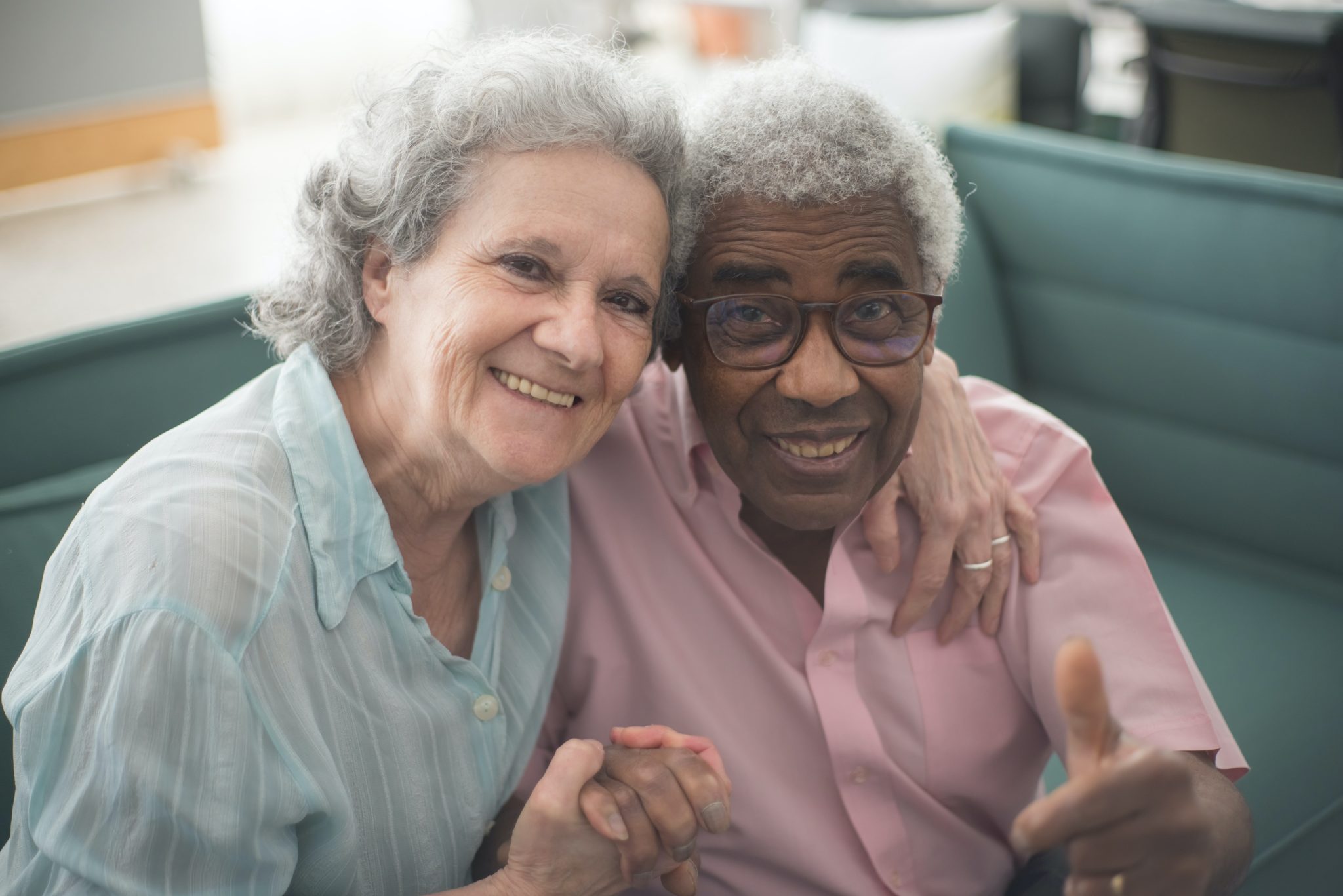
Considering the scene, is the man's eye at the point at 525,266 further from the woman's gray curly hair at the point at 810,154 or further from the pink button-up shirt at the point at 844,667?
the pink button-up shirt at the point at 844,667

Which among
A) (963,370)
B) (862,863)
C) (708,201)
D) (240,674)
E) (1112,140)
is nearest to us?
(240,674)

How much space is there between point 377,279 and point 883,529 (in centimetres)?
65

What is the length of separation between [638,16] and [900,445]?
7.05m

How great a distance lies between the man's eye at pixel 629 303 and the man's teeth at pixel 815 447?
0.71 ft

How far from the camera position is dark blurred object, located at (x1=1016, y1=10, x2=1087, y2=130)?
4.75 metres

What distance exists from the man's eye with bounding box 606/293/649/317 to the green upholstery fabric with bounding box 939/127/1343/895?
3.81ft

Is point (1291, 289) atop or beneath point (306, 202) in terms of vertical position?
beneath

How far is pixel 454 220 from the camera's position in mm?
1235

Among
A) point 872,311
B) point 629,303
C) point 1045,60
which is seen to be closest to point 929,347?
point 872,311

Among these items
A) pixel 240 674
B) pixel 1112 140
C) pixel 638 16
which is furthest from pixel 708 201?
pixel 638 16

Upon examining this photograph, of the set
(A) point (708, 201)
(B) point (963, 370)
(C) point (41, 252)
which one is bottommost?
(C) point (41, 252)

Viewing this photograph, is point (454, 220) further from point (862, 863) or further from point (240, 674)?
point (862, 863)

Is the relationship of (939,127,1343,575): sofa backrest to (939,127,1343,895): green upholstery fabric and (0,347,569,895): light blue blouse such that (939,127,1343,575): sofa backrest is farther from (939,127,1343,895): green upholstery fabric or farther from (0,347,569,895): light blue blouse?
(0,347,569,895): light blue blouse

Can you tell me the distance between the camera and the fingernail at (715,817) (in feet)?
3.85
